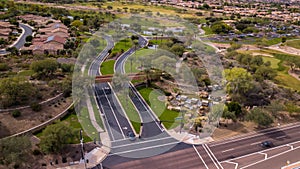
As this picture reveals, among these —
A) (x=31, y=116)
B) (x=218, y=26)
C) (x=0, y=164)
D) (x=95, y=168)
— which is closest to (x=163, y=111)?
(x=95, y=168)

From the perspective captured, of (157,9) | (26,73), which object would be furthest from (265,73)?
(157,9)

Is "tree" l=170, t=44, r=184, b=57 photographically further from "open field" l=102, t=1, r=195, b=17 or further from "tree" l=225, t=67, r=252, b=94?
"open field" l=102, t=1, r=195, b=17

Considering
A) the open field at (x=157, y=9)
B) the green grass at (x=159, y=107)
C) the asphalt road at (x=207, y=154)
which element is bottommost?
the asphalt road at (x=207, y=154)

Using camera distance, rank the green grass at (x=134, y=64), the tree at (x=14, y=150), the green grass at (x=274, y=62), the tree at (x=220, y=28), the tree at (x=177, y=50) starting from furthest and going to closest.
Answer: the tree at (x=220, y=28) → the green grass at (x=274, y=62) → the tree at (x=177, y=50) → the green grass at (x=134, y=64) → the tree at (x=14, y=150)

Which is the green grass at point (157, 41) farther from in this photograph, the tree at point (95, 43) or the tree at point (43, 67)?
the tree at point (43, 67)

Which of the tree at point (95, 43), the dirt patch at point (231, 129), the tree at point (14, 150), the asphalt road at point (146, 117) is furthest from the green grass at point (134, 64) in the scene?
the tree at point (14, 150)

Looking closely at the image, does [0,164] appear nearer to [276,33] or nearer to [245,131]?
[245,131]

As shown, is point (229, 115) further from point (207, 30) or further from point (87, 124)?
point (207, 30)

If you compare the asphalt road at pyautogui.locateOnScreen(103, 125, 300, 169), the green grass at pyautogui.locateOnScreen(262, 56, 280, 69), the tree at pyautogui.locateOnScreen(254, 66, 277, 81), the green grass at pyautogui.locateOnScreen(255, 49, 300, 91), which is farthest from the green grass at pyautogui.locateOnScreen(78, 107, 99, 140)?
the green grass at pyautogui.locateOnScreen(262, 56, 280, 69)
